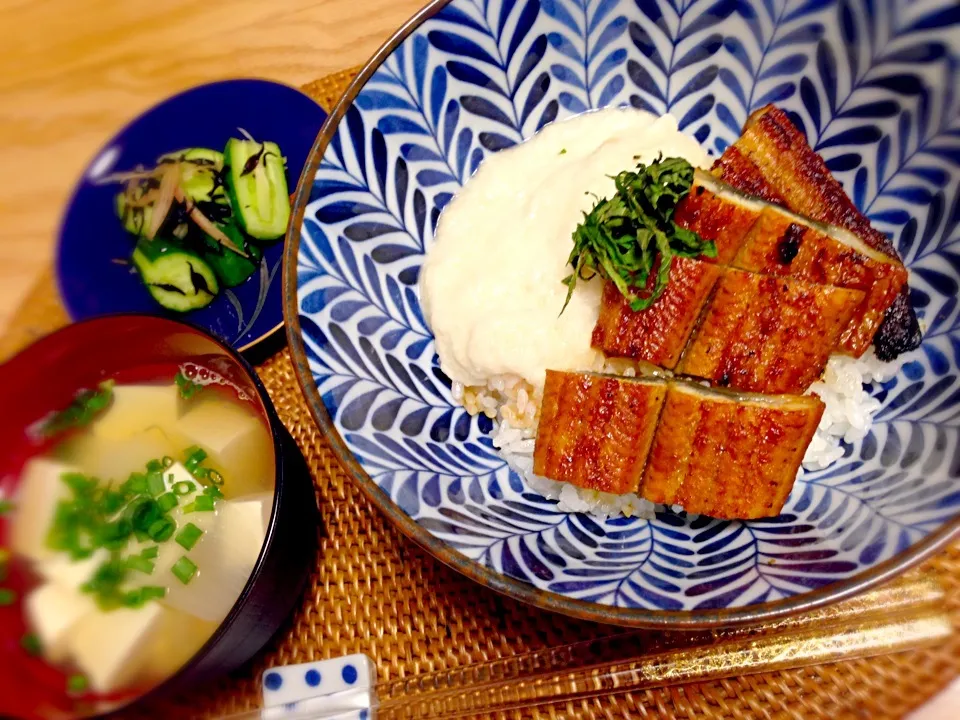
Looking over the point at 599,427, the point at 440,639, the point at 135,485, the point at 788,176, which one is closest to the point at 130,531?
the point at 135,485

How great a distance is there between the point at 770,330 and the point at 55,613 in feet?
7.42

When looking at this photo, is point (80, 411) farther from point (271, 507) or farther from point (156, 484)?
point (271, 507)

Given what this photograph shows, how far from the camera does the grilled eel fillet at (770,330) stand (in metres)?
1.89

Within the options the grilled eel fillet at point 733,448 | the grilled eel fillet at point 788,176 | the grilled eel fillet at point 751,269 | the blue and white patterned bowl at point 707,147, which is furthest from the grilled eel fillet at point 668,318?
the blue and white patterned bowl at point 707,147

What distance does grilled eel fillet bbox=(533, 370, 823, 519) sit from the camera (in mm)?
1841

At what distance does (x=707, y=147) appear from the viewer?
2582mm

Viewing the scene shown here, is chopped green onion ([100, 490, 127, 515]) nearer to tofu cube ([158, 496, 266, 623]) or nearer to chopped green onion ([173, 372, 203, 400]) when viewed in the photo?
tofu cube ([158, 496, 266, 623])

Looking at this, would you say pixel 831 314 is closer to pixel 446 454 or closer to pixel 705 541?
pixel 705 541

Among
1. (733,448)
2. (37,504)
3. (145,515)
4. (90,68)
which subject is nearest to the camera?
(733,448)

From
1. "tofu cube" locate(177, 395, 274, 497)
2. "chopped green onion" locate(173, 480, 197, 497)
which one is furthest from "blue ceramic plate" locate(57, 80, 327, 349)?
"chopped green onion" locate(173, 480, 197, 497)

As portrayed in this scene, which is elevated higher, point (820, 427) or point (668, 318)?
point (668, 318)

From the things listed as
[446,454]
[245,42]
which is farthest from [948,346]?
[245,42]

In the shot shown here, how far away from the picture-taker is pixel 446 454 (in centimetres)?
219

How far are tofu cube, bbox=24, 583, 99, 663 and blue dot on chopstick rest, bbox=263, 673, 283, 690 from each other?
0.56 m
